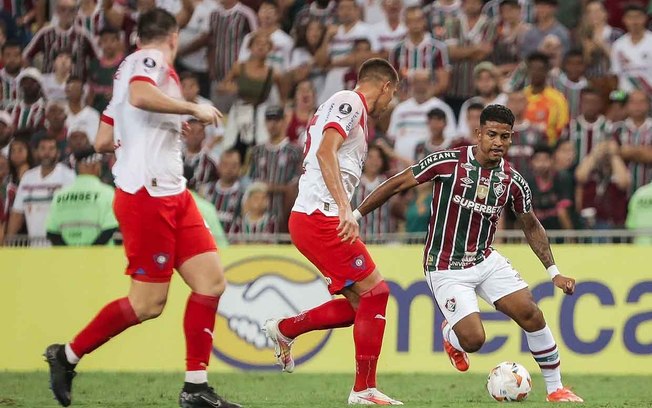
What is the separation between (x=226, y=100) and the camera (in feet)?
57.4

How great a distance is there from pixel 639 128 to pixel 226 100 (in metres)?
5.70

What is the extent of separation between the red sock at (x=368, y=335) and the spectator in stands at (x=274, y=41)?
8.72 m

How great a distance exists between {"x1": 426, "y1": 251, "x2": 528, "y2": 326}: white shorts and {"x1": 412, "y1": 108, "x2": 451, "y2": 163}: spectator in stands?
567cm

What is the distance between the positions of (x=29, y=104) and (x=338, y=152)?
9717 mm

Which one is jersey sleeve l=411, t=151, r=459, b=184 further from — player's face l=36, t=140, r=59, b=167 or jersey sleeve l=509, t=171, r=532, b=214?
player's face l=36, t=140, r=59, b=167

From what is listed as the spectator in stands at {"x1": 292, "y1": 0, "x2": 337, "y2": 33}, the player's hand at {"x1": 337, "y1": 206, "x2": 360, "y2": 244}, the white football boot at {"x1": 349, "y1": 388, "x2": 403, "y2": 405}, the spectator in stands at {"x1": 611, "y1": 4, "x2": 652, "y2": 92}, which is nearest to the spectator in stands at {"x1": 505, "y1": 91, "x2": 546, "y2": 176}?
the spectator in stands at {"x1": 611, "y1": 4, "x2": 652, "y2": 92}

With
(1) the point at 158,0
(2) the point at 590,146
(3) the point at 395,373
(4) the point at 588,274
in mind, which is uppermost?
(1) the point at 158,0

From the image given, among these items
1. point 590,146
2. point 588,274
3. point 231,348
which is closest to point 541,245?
point 588,274

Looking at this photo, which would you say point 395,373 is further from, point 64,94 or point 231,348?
point 64,94

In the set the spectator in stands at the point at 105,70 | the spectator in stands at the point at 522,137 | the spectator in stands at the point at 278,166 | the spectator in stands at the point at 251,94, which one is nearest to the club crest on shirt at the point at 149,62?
the spectator in stands at the point at 278,166

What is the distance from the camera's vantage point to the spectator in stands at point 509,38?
16625 mm

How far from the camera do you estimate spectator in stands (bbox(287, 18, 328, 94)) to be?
1725 centimetres

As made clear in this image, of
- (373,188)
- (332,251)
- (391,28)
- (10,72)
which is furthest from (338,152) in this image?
(10,72)

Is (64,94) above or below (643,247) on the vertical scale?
above
